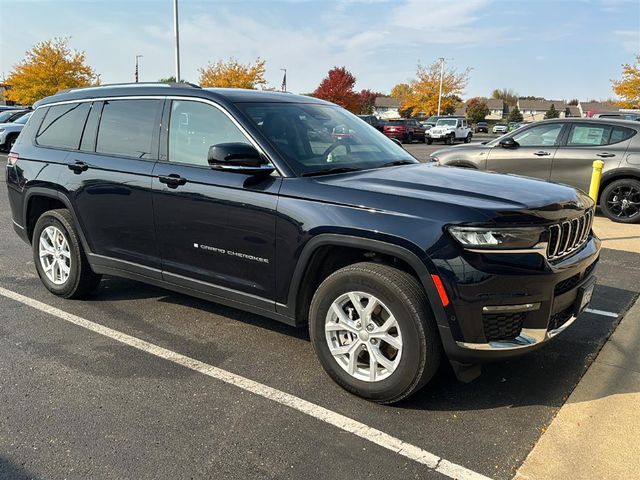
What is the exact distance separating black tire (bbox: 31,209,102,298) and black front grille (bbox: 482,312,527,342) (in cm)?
345

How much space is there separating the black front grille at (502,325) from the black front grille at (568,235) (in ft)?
1.31

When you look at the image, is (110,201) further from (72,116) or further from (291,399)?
(291,399)

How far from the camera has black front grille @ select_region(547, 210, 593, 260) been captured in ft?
10.0

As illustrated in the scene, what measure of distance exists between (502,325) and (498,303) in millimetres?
154

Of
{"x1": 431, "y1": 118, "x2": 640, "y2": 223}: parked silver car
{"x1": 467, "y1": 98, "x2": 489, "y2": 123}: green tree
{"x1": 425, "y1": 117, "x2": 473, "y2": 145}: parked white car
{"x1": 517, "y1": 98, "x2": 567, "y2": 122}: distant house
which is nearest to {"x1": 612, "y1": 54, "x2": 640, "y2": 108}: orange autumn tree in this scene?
{"x1": 425, "y1": 117, "x2": 473, "y2": 145}: parked white car

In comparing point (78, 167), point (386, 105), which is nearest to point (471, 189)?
point (78, 167)

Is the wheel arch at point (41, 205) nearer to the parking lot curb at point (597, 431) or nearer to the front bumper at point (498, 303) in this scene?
the front bumper at point (498, 303)

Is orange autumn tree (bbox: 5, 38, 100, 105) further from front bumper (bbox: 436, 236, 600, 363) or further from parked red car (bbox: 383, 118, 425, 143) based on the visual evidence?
front bumper (bbox: 436, 236, 600, 363)

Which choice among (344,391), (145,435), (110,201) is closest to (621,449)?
(344,391)

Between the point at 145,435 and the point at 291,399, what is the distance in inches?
33.3

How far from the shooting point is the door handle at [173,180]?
12.7 ft

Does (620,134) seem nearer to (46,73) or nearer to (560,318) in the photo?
(560,318)

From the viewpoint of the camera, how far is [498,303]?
2.84 m

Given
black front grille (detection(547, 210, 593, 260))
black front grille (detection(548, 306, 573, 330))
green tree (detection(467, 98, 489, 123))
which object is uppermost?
green tree (detection(467, 98, 489, 123))
